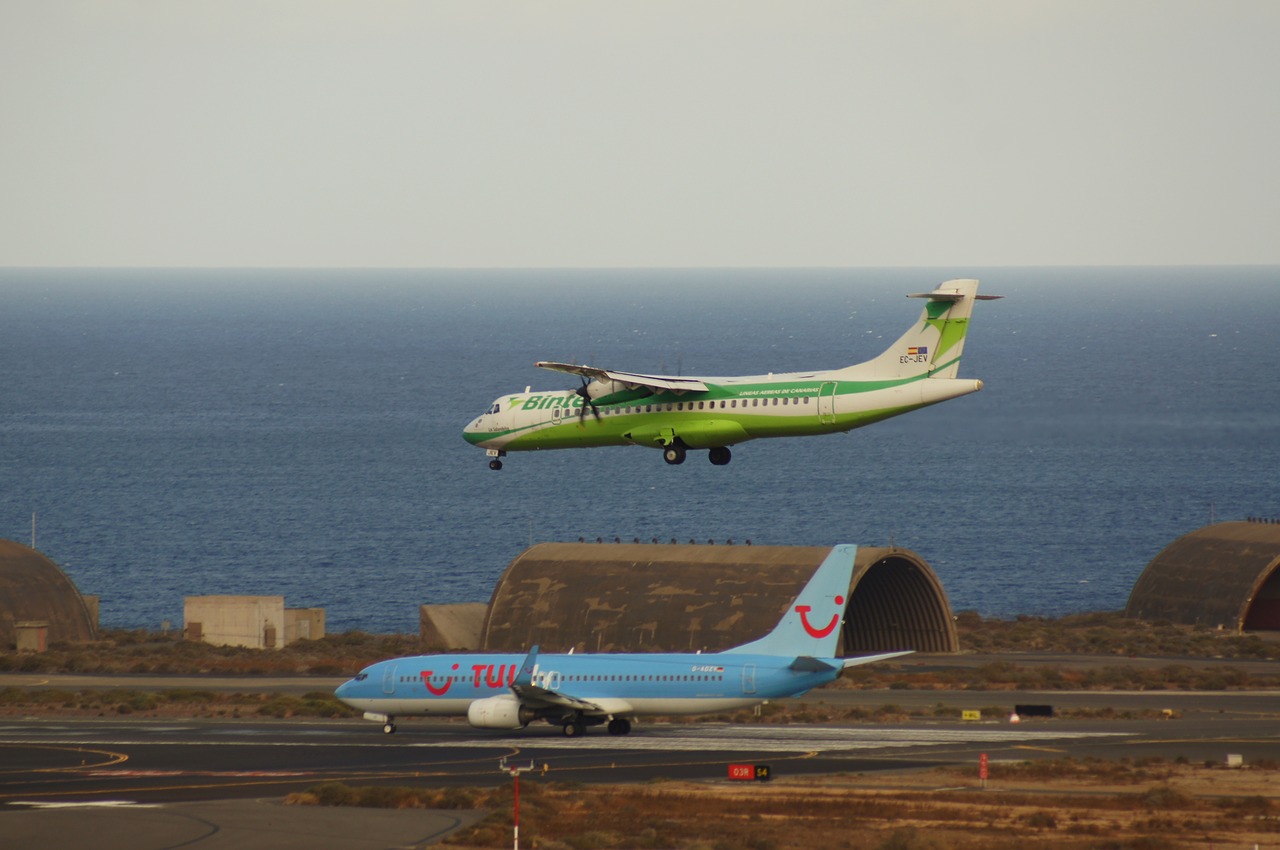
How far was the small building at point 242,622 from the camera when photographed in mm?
111562

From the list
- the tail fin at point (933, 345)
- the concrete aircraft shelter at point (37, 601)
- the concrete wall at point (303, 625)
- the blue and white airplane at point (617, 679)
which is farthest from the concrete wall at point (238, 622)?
the tail fin at point (933, 345)

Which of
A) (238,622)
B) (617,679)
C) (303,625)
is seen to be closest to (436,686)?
(617,679)

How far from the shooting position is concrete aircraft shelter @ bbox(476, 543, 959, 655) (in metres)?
92.2

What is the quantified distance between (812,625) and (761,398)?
1018cm

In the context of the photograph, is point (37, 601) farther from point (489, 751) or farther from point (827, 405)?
point (827, 405)

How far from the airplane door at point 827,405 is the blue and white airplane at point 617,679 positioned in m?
8.44

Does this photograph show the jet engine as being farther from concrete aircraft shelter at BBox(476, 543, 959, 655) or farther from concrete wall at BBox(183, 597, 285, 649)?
concrete wall at BBox(183, 597, 285, 649)

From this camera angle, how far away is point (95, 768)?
65.0m

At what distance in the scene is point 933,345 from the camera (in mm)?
64062

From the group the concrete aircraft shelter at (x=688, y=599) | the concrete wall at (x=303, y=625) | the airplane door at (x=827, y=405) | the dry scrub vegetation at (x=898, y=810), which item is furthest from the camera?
the concrete wall at (x=303, y=625)

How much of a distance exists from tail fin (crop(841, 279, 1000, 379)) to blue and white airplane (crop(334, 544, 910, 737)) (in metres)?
9.10

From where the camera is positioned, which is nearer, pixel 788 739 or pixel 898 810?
pixel 898 810

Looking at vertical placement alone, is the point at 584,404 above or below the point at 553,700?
above

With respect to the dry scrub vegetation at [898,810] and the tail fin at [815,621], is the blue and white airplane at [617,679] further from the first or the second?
the dry scrub vegetation at [898,810]
